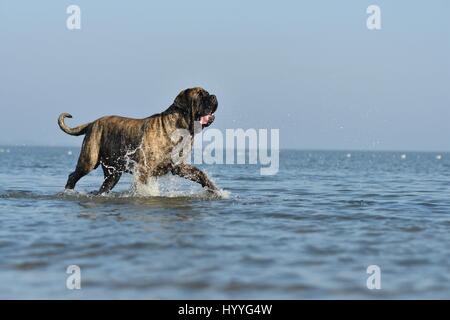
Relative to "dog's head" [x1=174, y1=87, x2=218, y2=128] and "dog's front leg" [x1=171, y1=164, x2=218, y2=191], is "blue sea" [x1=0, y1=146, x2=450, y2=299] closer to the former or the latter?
"dog's front leg" [x1=171, y1=164, x2=218, y2=191]

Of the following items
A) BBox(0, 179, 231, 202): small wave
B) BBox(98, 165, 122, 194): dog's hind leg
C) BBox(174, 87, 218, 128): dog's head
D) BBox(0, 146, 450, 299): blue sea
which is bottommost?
BBox(0, 146, 450, 299): blue sea

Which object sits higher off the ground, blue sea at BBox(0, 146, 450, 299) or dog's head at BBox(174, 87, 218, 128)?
dog's head at BBox(174, 87, 218, 128)

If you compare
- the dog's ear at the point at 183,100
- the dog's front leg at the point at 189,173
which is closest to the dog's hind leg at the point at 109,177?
the dog's front leg at the point at 189,173

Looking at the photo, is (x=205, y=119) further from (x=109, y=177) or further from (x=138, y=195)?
(x=109, y=177)

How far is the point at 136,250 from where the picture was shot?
643 centimetres

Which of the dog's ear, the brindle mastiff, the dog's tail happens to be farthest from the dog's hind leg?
the dog's ear

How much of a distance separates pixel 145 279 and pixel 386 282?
1887mm

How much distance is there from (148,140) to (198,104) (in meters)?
1.01

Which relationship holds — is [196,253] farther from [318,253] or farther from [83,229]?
[83,229]

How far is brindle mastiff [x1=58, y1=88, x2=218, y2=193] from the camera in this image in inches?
431

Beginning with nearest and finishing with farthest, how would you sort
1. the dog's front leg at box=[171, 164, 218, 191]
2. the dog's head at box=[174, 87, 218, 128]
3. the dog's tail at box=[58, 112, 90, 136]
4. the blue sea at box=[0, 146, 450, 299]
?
the blue sea at box=[0, 146, 450, 299]
the dog's head at box=[174, 87, 218, 128]
the dog's front leg at box=[171, 164, 218, 191]
the dog's tail at box=[58, 112, 90, 136]

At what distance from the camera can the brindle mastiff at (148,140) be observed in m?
11.0
